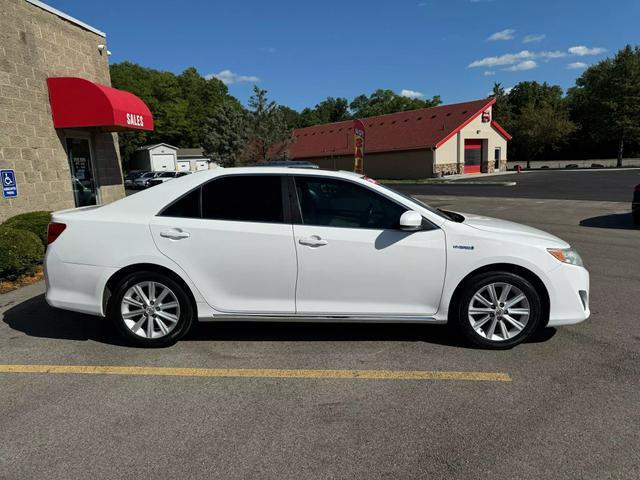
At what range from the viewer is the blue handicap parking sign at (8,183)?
855cm

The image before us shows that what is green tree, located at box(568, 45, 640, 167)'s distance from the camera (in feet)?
171

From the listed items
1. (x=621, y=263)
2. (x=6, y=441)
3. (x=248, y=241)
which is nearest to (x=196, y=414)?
(x=6, y=441)

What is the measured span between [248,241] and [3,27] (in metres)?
7.92

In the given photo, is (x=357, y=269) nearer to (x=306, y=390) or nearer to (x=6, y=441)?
(x=306, y=390)

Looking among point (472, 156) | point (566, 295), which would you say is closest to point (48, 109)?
point (566, 295)

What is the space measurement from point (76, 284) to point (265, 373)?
6.21 ft

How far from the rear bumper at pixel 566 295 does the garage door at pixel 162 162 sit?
6102 centimetres

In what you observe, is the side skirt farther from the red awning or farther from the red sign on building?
the red sign on building

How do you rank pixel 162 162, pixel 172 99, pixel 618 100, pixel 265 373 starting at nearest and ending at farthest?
pixel 265 373 < pixel 618 100 < pixel 162 162 < pixel 172 99

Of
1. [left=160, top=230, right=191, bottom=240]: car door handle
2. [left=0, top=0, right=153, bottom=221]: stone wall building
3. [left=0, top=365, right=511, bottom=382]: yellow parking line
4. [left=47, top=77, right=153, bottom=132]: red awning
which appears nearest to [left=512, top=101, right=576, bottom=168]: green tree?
[left=0, top=0, right=153, bottom=221]: stone wall building

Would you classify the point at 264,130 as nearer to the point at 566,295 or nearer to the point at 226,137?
the point at 226,137

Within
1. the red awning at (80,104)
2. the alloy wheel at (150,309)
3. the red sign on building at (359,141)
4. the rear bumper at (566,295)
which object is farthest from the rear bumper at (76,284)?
the red sign on building at (359,141)

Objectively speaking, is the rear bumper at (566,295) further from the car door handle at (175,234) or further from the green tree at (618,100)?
the green tree at (618,100)

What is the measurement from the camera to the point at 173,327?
414 cm
